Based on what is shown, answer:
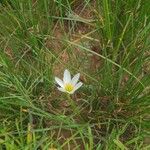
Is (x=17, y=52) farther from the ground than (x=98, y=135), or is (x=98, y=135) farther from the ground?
(x=17, y=52)

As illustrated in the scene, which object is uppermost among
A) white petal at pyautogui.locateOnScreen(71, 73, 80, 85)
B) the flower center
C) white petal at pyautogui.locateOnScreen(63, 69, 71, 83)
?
white petal at pyautogui.locateOnScreen(63, 69, 71, 83)

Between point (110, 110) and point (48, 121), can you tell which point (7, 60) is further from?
point (110, 110)

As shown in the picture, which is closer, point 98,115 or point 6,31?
point 98,115

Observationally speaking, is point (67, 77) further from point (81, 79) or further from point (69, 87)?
Answer: point (81, 79)

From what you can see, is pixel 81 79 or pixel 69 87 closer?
pixel 69 87

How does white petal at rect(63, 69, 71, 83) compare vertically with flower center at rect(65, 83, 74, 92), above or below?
above

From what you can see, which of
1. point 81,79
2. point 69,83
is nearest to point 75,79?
point 69,83

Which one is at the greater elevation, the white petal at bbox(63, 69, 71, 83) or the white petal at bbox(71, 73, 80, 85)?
the white petal at bbox(63, 69, 71, 83)

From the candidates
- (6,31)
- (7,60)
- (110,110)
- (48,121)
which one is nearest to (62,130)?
(48,121)
